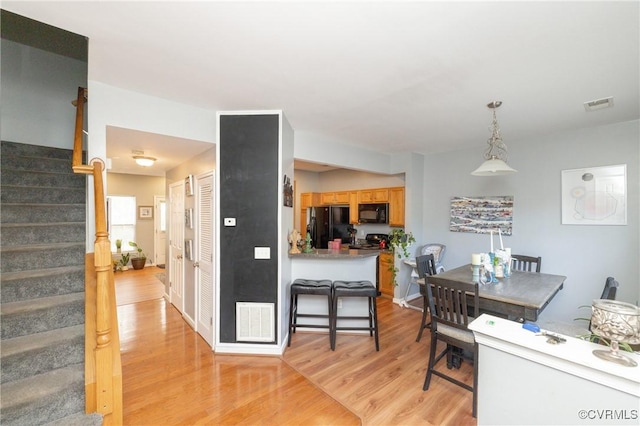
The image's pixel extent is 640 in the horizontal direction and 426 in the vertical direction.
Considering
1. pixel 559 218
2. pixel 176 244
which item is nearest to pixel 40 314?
pixel 176 244

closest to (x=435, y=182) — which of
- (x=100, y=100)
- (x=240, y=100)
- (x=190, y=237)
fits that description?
(x=240, y=100)

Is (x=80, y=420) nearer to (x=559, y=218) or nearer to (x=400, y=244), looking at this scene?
(x=400, y=244)

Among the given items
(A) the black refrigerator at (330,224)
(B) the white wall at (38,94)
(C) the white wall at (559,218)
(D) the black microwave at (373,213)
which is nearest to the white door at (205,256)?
(B) the white wall at (38,94)

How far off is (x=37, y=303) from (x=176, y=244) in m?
2.25

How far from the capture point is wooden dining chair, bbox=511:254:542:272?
131 inches

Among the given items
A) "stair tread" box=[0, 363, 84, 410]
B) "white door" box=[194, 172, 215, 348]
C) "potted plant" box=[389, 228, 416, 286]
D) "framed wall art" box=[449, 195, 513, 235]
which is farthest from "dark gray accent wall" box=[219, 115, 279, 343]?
"framed wall art" box=[449, 195, 513, 235]

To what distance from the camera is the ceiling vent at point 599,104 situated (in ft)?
8.04

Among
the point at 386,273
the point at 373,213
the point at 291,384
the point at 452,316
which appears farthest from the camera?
the point at 373,213

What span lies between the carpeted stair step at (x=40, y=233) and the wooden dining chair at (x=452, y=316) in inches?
129

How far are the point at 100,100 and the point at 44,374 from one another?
2.06 metres

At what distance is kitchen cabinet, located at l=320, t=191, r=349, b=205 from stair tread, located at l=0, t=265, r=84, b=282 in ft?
14.4

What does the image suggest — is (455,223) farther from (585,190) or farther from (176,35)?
(176,35)

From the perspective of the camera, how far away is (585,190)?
3248mm

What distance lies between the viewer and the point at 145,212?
732 centimetres
